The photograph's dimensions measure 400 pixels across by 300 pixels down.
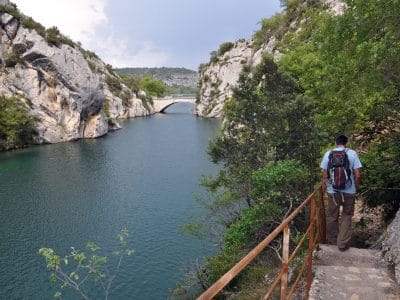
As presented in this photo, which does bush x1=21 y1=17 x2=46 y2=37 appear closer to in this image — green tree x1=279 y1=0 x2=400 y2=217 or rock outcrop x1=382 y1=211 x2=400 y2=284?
green tree x1=279 y1=0 x2=400 y2=217

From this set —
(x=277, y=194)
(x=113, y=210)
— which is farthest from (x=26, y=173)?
(x=277, y=194)

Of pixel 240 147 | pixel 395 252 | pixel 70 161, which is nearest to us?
pixel 395 252

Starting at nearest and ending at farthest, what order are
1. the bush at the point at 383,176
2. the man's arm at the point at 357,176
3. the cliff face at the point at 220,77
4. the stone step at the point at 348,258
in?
the stone step at the point at 348,258
the man's arm at the point at 357,176
the bush at the point at 383,176
the cliff face at the point at 220,77

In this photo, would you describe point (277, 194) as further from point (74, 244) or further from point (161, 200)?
point (161, 200)

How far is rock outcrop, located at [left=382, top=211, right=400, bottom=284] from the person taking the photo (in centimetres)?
761

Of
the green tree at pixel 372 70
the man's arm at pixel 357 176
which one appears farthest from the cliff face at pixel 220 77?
the man's arm at pixel 357 176

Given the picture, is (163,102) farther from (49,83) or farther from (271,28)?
(271,28)

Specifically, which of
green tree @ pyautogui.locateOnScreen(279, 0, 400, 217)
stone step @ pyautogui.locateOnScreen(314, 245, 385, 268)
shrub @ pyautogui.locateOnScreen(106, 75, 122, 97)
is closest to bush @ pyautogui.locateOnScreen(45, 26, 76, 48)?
shrub @ pyautogui.locateOnScreen(106, 75, 122, 97)

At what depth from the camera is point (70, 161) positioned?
47438 mm

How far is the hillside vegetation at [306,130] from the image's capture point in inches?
347

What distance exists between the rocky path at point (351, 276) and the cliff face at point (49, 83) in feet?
202

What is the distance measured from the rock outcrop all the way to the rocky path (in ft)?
0.52

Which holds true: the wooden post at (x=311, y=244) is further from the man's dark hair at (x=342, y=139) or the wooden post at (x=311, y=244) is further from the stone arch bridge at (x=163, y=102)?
the stone arch bridge at (x=163, y=102)

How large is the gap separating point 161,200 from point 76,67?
5095 cm
